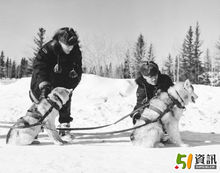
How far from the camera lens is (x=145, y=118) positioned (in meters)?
4.29

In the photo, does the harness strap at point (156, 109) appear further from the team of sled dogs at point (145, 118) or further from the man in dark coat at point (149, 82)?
the man in dark coat at point (149, 82)

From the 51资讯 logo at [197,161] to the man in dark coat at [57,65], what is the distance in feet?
8.09

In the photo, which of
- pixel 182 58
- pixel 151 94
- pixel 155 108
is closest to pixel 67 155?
pixel 155 108

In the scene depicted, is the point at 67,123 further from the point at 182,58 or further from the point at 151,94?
the point at 182,58

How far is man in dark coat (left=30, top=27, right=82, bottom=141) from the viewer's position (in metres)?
4.63

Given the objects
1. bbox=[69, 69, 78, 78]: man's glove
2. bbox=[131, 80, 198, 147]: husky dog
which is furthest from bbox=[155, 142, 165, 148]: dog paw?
bbox=[69, 69, 78, 78]: man's glove

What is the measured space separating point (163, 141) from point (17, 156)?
8.39ft

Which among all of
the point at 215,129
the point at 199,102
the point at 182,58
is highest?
the point at 182,58

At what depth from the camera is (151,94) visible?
5199 mm

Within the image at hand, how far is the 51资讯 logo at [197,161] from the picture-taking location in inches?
124

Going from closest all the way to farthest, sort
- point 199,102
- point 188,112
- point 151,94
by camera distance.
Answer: point 151,94 → point 188,112 → point 199,102

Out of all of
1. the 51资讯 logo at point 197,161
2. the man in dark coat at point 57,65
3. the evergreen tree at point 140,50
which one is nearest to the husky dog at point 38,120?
the man in dark coat at point 57,65

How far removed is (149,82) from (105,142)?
4.81 ft

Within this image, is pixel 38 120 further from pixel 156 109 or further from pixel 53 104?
pixel 156 109
